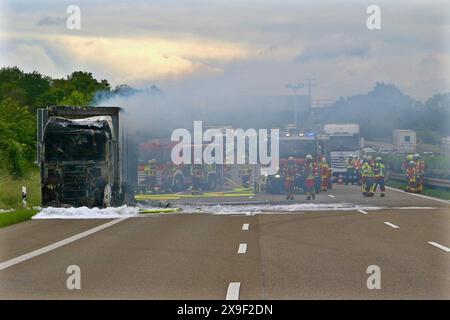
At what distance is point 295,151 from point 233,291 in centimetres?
3633

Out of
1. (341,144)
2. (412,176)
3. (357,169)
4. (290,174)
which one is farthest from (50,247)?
(341,144)

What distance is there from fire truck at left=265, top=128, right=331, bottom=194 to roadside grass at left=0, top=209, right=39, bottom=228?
18.3 metres

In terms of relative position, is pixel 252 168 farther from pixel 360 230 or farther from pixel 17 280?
pixel 17 280

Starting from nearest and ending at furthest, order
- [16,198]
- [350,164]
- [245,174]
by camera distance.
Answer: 1. [16,198]
2. [245,174]
3. [350,164]

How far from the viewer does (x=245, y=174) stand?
53.5m

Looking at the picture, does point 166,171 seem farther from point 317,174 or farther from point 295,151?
point 317,174

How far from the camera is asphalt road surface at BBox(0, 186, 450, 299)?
44.5 feet

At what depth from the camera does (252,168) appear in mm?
50906

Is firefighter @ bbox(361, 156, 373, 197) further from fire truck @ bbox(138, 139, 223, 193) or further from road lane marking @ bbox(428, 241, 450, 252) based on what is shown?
road lane marking @ bbox(428, 241, 450, 252)

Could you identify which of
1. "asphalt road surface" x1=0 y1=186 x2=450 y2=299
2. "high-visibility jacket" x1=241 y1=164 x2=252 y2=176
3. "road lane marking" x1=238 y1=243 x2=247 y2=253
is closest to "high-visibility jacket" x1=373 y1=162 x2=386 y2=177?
"high-visibility jacket" x1=241 y1=164 x2=252 y2=176

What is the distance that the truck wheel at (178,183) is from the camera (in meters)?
50.0

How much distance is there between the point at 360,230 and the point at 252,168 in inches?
1045

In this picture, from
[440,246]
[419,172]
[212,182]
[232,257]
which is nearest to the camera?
[232,257]
